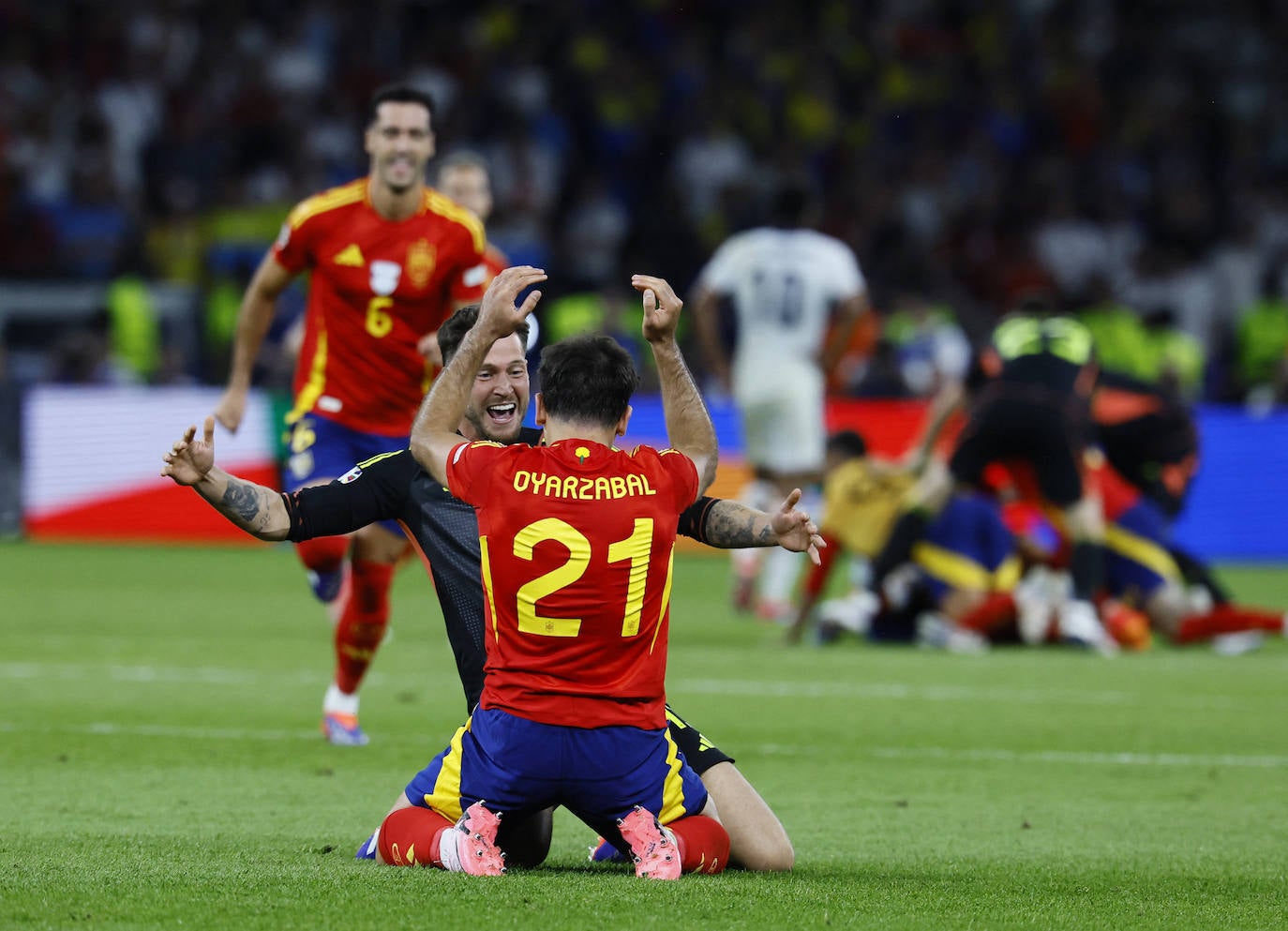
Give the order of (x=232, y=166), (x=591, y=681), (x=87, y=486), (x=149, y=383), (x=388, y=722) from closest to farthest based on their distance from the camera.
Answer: (x=591, y=681)
(x=388, y=722)
(x=87, y=486)
(x=149, y=383)
(x=232, y=166)

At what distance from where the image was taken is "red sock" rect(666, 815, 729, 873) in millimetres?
4664

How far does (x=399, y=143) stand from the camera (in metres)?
7.93

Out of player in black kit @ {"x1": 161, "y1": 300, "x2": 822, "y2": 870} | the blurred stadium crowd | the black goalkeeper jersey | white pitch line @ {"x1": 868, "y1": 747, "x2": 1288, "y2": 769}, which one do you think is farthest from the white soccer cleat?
the blurred stadium crowd

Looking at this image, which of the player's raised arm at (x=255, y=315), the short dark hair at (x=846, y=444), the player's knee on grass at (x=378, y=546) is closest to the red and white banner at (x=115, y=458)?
the short dark hair at (x=846, y=444)

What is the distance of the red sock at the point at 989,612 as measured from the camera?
37.9 ft

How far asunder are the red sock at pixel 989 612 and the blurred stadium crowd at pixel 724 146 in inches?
307

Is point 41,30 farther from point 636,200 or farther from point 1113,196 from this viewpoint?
point 1113,196

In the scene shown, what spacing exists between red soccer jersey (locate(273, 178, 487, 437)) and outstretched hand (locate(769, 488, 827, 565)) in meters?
3.62

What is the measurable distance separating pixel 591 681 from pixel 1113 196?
20.8m

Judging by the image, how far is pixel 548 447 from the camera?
454 centimetres

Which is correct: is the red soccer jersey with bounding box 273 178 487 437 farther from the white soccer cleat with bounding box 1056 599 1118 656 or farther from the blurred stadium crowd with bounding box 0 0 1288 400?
the blurred stadium crowd with bounding box 0 0 1288 400

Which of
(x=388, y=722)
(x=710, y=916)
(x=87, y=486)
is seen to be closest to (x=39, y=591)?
(x=87, y=486)

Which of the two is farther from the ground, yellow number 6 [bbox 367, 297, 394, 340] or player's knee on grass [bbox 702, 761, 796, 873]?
yellow number 6 [bbox 367, 297, 394, 340]

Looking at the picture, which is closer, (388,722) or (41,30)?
(388,722)
